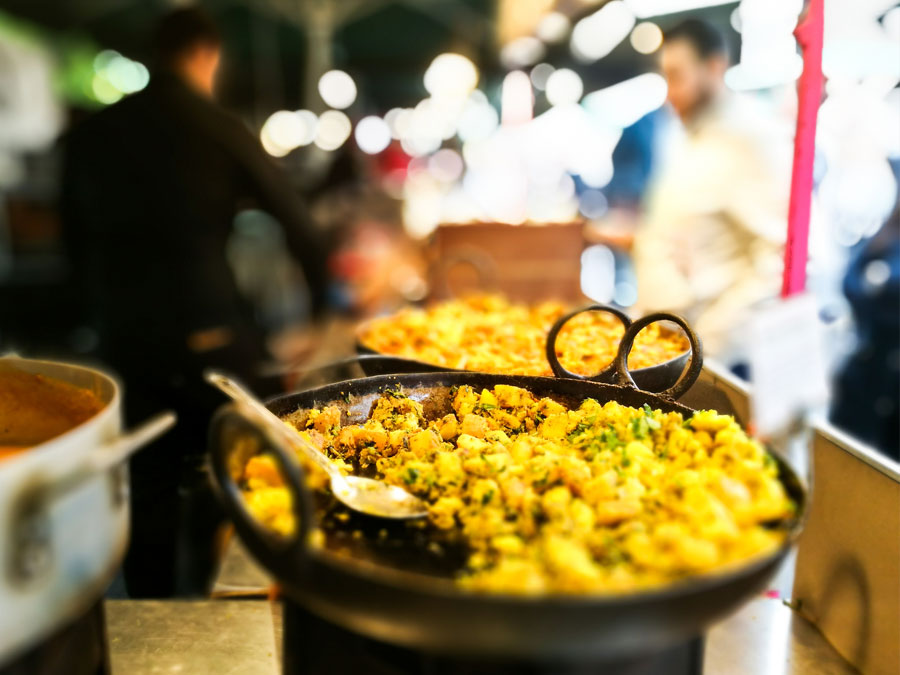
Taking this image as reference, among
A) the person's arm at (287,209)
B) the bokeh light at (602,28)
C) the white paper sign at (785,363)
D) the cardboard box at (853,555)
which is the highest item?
the bokeh light at (602,28)

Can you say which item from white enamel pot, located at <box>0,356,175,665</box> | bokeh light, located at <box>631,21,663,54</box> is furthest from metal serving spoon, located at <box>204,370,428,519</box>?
bokeh light, located at <box>631,21,663,54</box>

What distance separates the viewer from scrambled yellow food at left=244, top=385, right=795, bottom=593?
0.92 metres

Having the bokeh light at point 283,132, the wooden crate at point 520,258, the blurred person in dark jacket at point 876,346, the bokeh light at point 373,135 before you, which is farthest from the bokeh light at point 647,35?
the bokeh light at point 373,135

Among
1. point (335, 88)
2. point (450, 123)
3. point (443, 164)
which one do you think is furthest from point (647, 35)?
point (443, 164)

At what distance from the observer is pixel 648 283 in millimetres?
3814

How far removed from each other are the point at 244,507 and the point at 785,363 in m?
0.85

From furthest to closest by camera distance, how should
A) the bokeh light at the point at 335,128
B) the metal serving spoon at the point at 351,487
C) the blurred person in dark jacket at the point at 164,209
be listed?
the bokeh light at the point at 335,128 < the blurred person in dark jacket at the point at 164,209 < the metal serving spoon at the point at 351,487

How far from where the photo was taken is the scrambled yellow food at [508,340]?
2.15 metres

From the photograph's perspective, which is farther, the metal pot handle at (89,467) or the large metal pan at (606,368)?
the large metal pan at (606,368)

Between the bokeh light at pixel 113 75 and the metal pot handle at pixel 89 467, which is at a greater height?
the bokeh light at pixel 113 75

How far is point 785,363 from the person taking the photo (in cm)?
100

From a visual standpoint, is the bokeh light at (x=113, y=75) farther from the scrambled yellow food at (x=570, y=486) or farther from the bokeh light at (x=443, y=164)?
the scrambled yellow food at (x=570, y=486)

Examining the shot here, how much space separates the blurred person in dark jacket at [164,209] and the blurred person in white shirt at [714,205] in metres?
2.18

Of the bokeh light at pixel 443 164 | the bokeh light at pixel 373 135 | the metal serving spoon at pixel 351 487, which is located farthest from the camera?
the bokeh light at pixel 443 164
